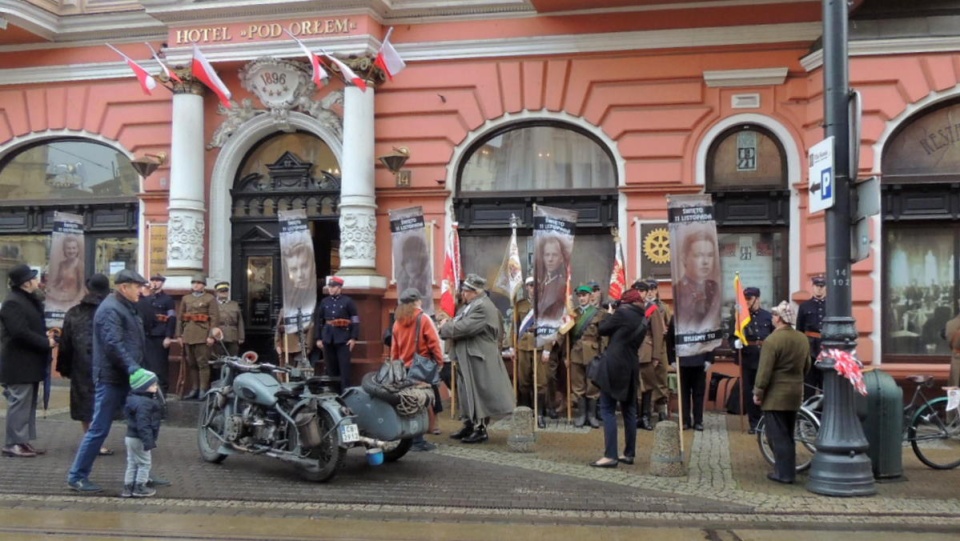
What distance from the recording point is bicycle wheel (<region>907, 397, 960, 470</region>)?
931 cm

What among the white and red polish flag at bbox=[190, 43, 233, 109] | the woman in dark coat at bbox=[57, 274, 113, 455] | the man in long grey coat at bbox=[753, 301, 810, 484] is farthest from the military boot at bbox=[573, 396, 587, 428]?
the white and red polish flag at bbox=[190, 43, 233, 109]

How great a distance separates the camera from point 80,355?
927 cm

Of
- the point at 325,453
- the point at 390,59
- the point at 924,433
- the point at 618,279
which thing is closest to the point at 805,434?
the point at 924,433

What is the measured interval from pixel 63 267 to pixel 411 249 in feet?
18.5

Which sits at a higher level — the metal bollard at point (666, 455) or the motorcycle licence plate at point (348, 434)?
the motorcycle licence plate at point (348, 434)

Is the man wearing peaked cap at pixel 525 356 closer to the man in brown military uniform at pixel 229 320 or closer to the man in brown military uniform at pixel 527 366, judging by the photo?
the man in brown military uniform at pixel 527 366

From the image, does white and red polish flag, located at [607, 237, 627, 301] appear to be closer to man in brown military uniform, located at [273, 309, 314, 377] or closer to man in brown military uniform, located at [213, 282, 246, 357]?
man in brown military uniform, located at [273, 309, 314, 377]

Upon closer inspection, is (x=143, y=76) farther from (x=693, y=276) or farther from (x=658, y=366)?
(x=693, y=276)

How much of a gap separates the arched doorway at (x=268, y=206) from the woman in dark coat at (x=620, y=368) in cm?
724

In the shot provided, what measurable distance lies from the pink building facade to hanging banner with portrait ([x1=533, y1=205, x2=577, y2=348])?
2405 millimetres

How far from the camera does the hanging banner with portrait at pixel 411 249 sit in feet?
41.2

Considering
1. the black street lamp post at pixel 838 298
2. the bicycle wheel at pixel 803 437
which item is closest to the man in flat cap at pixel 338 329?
the bicycle wheel at pixel 803 437

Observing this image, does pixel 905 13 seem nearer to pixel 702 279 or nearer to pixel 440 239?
pixel 702 279

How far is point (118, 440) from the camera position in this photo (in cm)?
1057
